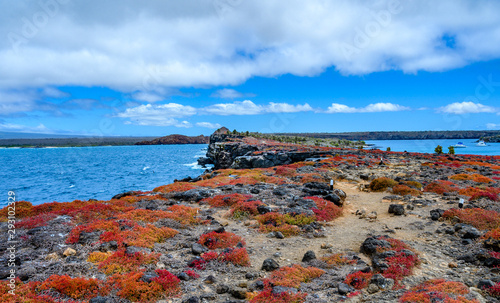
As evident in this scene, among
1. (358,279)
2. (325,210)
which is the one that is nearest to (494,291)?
(358,279)

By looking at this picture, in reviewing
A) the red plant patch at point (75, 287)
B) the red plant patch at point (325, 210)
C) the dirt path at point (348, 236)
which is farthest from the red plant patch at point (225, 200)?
the red plant patch at point (75, 287)

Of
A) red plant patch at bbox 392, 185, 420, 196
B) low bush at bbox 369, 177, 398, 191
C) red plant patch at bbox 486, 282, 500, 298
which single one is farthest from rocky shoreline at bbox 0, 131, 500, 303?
low bush at bbox 369, 177, 398, 191

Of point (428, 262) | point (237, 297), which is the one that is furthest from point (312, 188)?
point (237, 297)

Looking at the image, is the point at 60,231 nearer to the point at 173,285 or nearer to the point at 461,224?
the point at 173,285

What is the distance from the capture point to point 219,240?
13.2 m

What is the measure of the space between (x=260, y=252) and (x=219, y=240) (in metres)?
2.28

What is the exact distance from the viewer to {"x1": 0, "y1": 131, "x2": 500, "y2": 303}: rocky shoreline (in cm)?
837

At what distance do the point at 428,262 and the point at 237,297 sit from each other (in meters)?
8.27

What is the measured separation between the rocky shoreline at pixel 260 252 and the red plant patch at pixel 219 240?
6 cm

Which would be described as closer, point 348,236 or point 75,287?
point 75,287

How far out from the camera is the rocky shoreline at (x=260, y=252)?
837cm

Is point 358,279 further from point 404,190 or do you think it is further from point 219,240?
point 404,190

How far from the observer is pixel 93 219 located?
1552 cm

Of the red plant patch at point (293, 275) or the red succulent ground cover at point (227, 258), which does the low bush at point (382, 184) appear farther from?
the red succulent ground cover at point (227, 258)
